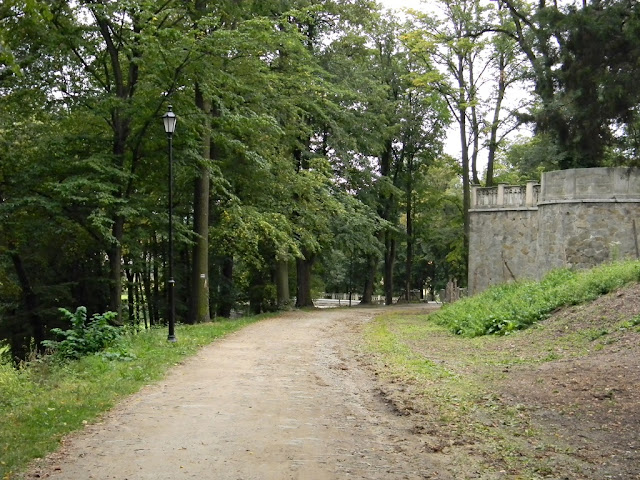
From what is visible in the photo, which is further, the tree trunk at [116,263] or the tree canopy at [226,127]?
the tree trunk at [116,263]

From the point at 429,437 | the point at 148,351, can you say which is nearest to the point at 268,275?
the point at 148,351

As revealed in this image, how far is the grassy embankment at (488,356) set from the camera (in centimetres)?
694

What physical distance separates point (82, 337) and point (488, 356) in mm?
7704

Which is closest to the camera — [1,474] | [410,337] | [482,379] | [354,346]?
[1,474]

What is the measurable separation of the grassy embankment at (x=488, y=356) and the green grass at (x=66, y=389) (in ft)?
12.3

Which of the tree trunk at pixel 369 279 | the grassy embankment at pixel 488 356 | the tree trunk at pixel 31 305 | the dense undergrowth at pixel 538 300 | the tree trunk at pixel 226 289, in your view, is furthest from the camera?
the tree trunk at pixel 369 279

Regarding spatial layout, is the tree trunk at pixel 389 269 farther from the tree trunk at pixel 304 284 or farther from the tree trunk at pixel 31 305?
the tree trunk at pixel 31 305

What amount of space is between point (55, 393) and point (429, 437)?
16.7 feet

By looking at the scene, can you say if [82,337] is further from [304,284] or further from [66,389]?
[304,284]

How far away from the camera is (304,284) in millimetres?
33906

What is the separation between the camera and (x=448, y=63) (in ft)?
118

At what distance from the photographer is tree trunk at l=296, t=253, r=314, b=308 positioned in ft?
110

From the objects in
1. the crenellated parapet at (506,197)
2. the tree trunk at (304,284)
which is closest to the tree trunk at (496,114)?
the crenellated parapet at (506,197)

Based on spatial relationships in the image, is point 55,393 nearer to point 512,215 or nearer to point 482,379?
point 482,379
